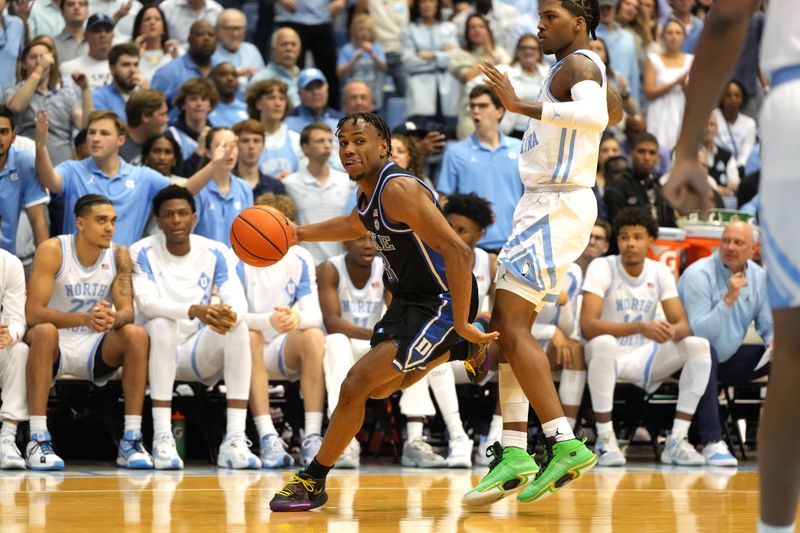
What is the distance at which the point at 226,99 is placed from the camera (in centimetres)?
1050

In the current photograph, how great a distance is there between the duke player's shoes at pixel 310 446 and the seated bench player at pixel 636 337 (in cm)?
199

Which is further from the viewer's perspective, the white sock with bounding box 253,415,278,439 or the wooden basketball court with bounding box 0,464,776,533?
the white sock with bounding box 253,415,278,439

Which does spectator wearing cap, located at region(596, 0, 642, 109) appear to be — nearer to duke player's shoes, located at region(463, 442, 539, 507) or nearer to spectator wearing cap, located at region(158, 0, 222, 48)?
spectator wearing cap, located at region(158, 0, 222, 48)

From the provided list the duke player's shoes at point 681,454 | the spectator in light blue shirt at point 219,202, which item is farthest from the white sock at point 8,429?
the duke player's shoes at point 681,454

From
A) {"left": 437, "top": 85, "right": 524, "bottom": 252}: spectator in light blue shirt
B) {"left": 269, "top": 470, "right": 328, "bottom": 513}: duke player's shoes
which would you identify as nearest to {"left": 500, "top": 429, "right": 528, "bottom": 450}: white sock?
{"left": 269, "top": 470, "right": 328, "bottom": 513}: duke player's shoes

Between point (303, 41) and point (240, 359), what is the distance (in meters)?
5.12

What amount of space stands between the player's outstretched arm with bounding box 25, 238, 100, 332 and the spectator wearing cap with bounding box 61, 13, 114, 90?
2.63m

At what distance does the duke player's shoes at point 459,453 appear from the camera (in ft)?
26.5

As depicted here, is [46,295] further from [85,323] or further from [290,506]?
[290,506]

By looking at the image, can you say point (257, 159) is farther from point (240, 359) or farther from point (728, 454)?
point (728, 454)

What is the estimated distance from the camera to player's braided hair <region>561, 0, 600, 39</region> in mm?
5559

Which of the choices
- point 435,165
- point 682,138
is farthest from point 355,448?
point 682,138

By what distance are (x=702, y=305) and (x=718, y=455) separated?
3.67ft

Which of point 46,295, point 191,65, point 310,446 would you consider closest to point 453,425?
point 310,446
